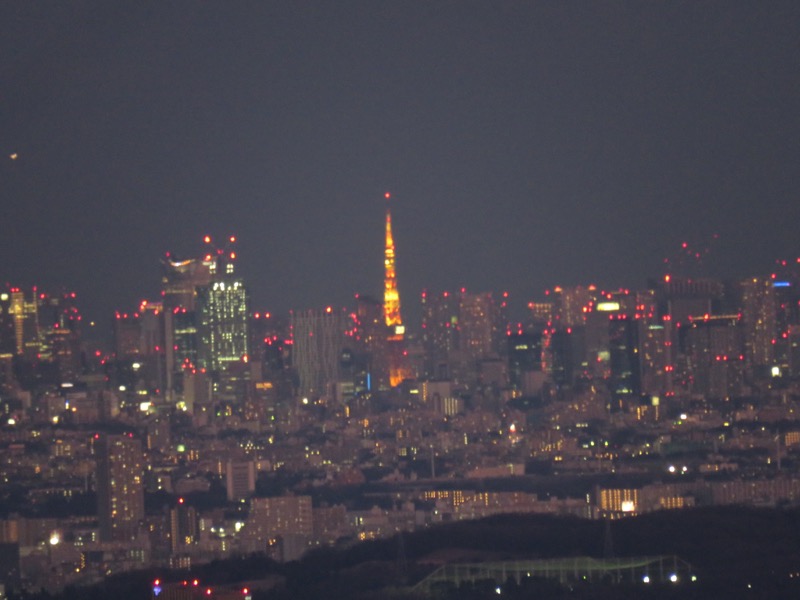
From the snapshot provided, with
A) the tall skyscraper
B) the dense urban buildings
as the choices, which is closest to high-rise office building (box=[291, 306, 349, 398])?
the dense urban buildings

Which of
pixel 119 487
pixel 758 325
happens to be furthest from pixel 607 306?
pixel 119 487

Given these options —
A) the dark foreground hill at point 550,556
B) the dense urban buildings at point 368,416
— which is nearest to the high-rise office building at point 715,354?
the dense urban buildings at point 368,416

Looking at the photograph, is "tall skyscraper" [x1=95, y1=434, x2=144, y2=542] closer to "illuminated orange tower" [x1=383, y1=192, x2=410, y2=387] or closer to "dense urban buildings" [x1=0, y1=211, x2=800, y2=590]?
"dense urban buildings" [x1=0, y1=211, x2=800, y2=590]

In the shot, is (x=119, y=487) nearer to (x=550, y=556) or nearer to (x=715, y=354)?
(x=550, y=556)

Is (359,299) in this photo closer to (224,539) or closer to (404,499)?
(404,499)

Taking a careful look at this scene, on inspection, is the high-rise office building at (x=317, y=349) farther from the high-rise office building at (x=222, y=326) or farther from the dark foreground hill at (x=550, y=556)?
the dark foreground hill at (x=550, y=556)

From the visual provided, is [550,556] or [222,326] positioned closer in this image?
[550,556]
